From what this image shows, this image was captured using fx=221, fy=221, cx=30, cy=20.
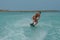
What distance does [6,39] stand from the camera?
7562 mm

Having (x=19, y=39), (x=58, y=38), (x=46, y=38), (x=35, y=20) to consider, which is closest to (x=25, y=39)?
(x=19, y=39)

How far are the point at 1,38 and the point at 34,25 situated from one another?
3.76 metres

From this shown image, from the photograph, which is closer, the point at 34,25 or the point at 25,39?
the point at 25,39

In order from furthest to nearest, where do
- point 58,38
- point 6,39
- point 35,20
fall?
point 35,20 < point 58,38 < point 6,39

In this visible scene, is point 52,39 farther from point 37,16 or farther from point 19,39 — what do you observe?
point 37,16

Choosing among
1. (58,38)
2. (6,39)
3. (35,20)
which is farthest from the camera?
(35,20)

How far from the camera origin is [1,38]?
25.3ft

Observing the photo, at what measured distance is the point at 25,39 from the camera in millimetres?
7711

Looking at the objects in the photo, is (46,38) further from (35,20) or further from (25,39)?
(35,20)

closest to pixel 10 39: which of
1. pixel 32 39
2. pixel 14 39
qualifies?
pixel 14 39

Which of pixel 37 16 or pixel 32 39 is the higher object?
pixel 37 16

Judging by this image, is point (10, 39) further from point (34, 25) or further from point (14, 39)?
point (34, 25)

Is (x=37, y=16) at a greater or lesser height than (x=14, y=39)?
greater

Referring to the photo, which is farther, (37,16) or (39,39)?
(37,16)
